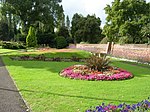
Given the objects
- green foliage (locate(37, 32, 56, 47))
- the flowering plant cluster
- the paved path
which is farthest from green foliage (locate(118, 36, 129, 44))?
the flowering plant cluster

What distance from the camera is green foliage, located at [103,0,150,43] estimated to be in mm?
47344

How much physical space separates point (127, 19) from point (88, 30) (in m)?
17.9

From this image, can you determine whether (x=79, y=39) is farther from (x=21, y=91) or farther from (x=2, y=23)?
(x=21, y=91)

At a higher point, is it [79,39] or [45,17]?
[45,17]

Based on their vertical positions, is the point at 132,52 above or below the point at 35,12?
below

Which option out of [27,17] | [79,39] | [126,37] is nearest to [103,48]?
[126,37]

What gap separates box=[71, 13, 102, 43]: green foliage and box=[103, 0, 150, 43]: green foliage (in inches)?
517

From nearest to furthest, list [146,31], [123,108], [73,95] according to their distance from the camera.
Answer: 1. [123,108]
2. [73,95]
3. [146,31]

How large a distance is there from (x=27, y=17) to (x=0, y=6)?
5.83 metres

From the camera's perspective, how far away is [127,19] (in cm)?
5075

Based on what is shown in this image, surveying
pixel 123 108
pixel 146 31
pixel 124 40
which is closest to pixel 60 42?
pixel 124 40

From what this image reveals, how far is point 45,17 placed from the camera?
5759cm

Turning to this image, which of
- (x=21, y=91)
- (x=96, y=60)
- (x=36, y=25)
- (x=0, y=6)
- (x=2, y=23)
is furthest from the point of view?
(x=2, y=23)

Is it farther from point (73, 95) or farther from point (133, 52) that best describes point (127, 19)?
point (73, 95)
